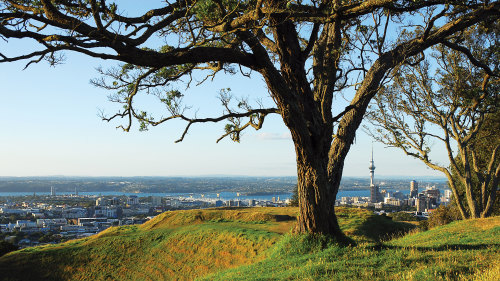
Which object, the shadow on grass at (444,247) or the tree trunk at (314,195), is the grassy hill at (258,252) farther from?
the tree trunk at (314,195)

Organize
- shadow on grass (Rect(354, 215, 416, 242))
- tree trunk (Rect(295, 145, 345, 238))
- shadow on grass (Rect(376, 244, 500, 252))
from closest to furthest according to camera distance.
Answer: shadow on grass (Rect(376, 244, 500, 252)) < tree trunk (Rect(295, 145, 345, 238)) < shadow on grass (Rect(354, 215, 416, 242))

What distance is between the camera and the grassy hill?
303 inches

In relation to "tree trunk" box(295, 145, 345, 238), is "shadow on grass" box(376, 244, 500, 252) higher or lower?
lower

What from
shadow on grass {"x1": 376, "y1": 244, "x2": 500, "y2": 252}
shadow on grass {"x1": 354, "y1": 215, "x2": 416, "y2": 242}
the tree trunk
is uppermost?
the tree trunk

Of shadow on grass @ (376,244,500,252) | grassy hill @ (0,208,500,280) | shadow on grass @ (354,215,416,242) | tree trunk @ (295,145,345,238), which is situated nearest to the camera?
grassy hill @ (0,208,500,280)

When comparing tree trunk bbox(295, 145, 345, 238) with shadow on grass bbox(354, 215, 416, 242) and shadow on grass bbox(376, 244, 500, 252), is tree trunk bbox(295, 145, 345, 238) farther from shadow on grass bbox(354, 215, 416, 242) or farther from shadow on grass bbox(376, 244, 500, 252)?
shadow on grass bbox(354, 215, 416, 242)

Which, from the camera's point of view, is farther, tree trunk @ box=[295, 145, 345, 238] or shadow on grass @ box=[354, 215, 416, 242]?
shadow on grass @ box=[354, 215, 416, 242]

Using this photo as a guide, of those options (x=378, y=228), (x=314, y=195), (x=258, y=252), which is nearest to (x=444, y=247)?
(x=314, y=195)

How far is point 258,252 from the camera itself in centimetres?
1625

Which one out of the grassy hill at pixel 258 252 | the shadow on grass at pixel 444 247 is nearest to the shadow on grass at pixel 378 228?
the grassy hill at pixel 258 252

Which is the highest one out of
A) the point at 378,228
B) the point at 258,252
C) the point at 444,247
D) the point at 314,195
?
the point at 314,195

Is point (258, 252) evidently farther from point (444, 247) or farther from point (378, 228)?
point (378, 228)

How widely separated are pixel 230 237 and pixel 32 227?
136 feet

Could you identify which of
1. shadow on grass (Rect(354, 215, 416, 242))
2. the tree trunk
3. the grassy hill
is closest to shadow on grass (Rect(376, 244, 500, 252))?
the grassy hill
